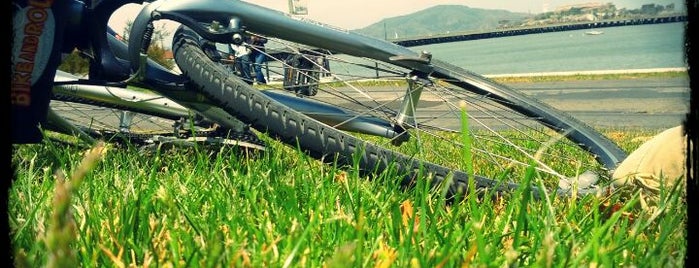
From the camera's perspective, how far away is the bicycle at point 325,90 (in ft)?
8.78

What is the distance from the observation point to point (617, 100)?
14172 mm

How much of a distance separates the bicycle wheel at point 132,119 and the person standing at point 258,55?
12.6 inches

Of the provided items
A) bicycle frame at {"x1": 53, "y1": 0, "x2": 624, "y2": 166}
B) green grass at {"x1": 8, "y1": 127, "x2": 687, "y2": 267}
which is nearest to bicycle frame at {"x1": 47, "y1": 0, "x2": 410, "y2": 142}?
bicycle frame at {"x1": 53, "y1": 0, "x2": 624, "y2": 166}

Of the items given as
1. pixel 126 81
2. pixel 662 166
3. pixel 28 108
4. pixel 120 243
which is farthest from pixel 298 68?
pixel 120 243

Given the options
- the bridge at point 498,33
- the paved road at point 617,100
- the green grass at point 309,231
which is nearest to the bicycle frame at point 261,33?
the green grass at point 309,231

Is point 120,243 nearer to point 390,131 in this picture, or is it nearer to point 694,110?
point 694,110

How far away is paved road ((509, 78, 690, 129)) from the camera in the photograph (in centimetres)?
1096

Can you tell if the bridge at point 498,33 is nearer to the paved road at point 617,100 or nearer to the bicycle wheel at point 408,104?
the paved road at point 617,100

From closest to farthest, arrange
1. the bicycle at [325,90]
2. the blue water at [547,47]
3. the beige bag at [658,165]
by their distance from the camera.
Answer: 1. the beige bag at [658,165]
2. the bicycle at [325,90]
3. the blue water at [547,47]

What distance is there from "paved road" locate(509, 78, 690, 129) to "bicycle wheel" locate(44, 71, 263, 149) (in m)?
6.28

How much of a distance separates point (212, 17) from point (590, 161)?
6.93ft

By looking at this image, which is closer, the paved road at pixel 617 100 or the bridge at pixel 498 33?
the paved road at pixel 617 100

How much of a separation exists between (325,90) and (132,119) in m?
1.50

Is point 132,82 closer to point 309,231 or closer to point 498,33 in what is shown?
point 309,231
